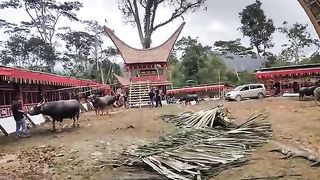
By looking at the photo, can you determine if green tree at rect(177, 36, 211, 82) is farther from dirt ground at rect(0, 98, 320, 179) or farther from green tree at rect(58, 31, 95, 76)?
dirt ground at rect(0, 98, 320, 179)

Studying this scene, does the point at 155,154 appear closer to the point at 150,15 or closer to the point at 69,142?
the point at 69,142

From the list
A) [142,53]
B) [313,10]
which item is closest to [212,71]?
[142,53]

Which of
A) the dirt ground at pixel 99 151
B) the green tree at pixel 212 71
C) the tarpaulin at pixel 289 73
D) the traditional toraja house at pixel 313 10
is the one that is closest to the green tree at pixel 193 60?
the green tree at pixel 212 71

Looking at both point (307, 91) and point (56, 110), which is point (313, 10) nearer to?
point (56, 110)

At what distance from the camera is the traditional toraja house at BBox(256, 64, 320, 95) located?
3894 centimetres

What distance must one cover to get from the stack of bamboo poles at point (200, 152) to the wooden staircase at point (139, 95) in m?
20.6

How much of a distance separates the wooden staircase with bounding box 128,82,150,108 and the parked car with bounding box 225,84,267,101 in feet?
25.3

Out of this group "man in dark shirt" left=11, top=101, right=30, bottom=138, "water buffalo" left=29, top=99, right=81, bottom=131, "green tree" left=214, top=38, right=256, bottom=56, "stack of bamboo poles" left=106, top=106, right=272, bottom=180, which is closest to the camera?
"stack of bamboo poles" left=106, top=106, right=272, bottom=180

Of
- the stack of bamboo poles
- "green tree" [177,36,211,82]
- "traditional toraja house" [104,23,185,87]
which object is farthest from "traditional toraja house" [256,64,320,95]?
the stack of bamboo poles

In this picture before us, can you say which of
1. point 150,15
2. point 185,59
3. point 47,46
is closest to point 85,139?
point 150,15

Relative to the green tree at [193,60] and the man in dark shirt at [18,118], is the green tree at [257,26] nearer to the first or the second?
the green tree at [193,60]

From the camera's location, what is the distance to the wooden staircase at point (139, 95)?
34.3 meters

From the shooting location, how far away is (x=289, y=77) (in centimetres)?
4041

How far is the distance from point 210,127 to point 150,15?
1380 inches
